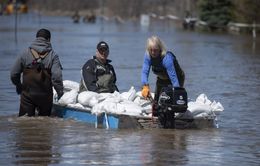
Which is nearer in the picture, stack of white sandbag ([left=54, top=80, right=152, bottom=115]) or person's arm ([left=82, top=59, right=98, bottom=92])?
stack of white sandbag ([left=54, top=80, right=152, bottom=115])

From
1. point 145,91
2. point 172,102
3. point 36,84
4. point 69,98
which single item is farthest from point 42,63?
point 172,102

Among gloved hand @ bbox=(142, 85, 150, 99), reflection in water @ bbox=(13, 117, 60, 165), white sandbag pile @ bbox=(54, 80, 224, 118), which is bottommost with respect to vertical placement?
reflection in water @ bbox=(13, 117, 60, 165)

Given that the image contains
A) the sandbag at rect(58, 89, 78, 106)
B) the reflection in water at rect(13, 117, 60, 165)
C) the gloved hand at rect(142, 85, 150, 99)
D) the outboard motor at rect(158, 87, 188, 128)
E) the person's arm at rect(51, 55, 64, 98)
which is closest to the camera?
the reflection in water at rect(13, 117, 60, 165)

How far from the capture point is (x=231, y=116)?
16.0 m

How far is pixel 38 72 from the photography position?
561 inches

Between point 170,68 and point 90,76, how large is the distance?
5.80 ft

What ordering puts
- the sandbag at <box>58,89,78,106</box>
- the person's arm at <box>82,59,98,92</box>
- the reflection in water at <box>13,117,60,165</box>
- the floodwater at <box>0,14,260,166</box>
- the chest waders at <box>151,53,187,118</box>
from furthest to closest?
the sandbag at <box>58,89,78,106</box>
the person's arm at <box>82,59,98,92</box>
the chest waders at <box>151,53,187,118</box>
the floodwater at <box>0,14,260,166</box>
the reflection in water at <box>13,117,60,165</box>

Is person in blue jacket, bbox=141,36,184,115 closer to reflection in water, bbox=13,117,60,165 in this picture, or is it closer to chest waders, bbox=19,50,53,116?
chest waders, bbox=19,50,53,116

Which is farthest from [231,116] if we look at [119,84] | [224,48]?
[224,48]

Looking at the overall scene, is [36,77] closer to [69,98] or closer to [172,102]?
[69,98]

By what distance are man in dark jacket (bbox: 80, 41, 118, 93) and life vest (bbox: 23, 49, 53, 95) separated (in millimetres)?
764

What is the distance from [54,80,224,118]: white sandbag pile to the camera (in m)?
13.7

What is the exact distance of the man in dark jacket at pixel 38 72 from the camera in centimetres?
1422

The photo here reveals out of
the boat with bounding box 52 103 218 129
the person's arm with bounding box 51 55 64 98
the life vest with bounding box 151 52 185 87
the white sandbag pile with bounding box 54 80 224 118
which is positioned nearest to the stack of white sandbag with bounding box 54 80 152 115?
the white sandbag pile with bounding box 54 80 224 118
